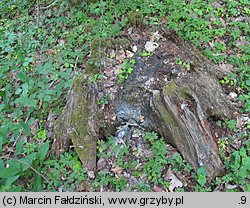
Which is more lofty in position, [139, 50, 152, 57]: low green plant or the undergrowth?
[139, 50, 152, 57]: low green plant

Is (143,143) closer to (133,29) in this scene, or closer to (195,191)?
(195,191)

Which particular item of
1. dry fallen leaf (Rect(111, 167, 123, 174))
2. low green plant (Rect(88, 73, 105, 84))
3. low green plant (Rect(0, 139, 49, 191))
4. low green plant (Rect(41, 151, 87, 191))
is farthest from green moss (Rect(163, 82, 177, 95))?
low green plant (Rect(0, 139, 49, 191))

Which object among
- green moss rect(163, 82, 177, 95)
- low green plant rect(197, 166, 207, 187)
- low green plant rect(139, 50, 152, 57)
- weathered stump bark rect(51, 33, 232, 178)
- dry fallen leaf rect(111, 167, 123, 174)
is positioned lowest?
dry fallen leaf rect(111, 167, 123, 174)

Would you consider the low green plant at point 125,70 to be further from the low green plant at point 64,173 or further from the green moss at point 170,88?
the low green plant at point 64,173

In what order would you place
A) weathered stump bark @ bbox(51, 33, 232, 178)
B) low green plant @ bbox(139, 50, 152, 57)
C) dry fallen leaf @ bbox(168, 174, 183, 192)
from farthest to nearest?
low green plant @ bbox(139, 50, 152, 57)
weathered stump bark @ bbox(51, 33, 232, 178)
dry fallen leaf @ bbox(168, 174, 183, 192)

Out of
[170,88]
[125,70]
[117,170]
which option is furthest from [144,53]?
[117,170]

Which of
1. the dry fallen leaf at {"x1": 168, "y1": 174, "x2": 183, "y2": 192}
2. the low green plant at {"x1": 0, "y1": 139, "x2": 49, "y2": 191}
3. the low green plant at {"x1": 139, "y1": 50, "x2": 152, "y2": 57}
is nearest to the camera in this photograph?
the low green plant at {"x1": 0, "y1": 139, "x2": 49, "y2": 191}

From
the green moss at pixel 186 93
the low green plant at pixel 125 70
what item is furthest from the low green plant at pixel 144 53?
the green moss at pixel 186 93

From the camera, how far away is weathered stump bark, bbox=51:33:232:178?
3.23m

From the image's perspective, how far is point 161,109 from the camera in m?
3.31

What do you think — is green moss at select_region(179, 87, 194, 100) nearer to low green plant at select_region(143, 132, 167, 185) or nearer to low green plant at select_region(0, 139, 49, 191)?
low green plant at select_region(143, 132, 167, 185)
